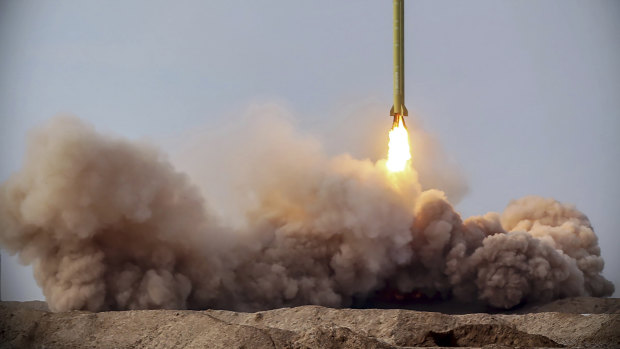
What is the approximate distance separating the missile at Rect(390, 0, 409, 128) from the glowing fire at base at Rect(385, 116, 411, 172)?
39 centimetres

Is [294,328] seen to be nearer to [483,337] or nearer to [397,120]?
[483,337]

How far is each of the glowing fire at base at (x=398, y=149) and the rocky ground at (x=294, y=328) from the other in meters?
10.6

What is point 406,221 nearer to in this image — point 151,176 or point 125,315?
point 151,176

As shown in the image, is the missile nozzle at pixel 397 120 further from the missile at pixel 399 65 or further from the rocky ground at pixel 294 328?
the rocky ground at pixel 294 328

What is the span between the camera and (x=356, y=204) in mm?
50031

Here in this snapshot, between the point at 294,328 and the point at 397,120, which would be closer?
the point at 294,328

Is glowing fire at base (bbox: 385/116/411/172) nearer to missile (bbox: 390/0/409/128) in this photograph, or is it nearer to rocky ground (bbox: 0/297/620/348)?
missile (bbox: 390/0/409/128)

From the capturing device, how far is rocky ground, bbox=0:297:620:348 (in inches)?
1329

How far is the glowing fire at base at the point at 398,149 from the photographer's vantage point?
4966cm

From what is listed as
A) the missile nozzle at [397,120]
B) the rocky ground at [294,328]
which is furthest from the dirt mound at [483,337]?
the missile nozzle at [397,120]

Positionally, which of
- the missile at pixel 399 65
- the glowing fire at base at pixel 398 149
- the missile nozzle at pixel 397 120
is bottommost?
the glowing fire at base at pixel 398 149

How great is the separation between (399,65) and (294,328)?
14106mm

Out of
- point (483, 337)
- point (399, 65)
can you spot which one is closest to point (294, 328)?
point (483, 337)

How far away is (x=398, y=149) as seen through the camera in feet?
165
